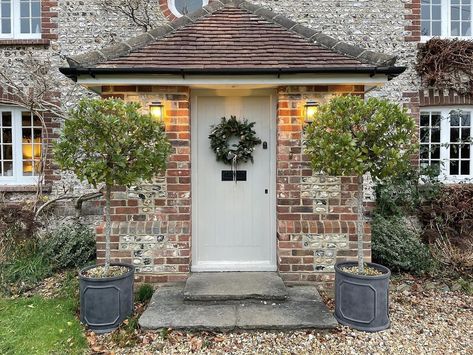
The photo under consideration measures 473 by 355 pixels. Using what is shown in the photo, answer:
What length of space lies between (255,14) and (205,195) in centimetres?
298

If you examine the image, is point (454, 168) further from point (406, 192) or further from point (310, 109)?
point (310, 109)

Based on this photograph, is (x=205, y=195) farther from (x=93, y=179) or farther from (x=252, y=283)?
(x=93, y=179)

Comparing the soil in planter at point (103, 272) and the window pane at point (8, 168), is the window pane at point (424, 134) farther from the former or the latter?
the window pane at point (8, 168)

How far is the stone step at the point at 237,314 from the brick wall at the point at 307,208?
0.48 meters

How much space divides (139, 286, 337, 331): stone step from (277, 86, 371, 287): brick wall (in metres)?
0.48

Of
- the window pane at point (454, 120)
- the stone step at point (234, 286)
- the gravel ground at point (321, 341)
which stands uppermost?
the window pane at point (454, 120)

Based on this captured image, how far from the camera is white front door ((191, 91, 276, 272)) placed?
495 centimetres

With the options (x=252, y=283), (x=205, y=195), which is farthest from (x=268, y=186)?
(x=252, y=283)

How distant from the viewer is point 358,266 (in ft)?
12.8

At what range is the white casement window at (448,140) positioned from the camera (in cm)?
770

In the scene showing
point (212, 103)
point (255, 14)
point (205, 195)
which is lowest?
point (205, 195)

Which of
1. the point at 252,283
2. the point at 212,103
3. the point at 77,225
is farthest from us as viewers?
the point at 77,225

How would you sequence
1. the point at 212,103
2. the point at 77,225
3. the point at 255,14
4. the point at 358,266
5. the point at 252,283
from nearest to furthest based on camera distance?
the point at 358,266 → the point at 252,283 → the point at 212,103 → the point at 255,14 → the point at 77,225

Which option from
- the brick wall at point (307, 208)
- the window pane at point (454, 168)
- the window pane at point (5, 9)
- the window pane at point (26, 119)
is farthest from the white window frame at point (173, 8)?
the window pane at point (454, 168)
